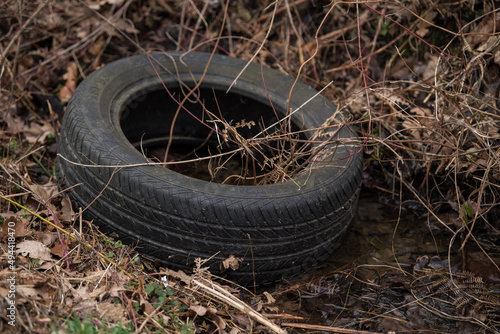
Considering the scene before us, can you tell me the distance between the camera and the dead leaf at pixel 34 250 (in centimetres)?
283

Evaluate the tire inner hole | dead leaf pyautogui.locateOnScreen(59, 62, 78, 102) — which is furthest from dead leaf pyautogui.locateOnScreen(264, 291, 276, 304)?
dead leaf pyautogui.locateOnScreen(59, 62, 78, 102)

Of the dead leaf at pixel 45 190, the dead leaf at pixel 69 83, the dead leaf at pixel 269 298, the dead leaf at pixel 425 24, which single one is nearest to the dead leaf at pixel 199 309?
the dead leaf at pixel 269 298

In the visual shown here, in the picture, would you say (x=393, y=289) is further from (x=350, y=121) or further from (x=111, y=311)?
(x=111, y=311)

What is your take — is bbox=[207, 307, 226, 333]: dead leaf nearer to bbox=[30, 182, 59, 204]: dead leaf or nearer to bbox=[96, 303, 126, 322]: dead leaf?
bbox=[96, 303, 126, 322]: dead leaf

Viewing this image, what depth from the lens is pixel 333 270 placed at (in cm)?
334

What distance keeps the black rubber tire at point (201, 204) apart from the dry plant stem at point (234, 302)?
195 millimetres

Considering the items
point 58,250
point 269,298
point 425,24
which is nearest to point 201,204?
point 269,298

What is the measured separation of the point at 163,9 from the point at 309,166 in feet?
9.25

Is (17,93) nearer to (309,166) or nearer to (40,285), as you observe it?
(40,285)

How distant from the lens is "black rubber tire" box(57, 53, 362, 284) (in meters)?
2.90

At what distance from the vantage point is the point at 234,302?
8.93ft

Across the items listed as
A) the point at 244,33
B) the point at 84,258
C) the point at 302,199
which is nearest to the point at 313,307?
the point at 302,199

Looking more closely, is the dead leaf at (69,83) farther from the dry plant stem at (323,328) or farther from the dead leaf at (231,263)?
the dry plant stem at (323,328)

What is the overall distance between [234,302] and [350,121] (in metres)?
1.79
